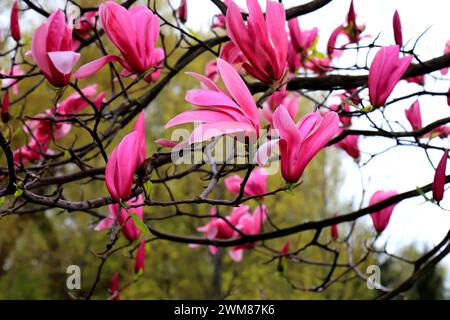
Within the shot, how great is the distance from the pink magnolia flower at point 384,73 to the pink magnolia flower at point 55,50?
1.64 ft

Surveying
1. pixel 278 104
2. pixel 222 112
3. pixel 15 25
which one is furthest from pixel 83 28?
pixel 222 112

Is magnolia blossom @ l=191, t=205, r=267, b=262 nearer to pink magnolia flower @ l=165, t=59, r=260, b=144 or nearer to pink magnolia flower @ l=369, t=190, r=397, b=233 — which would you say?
pink magnolia flower @ l=369, t=190, r=397, b=233

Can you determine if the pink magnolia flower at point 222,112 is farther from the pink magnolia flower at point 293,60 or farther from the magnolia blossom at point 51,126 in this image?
the pink magnolia flower at point 293,60

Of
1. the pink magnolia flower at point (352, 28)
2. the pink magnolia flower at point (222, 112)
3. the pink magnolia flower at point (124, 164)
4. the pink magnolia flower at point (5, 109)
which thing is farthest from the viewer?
the pink magnolia flower at point (352, 28)

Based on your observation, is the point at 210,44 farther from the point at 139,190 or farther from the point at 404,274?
the point at 404,274

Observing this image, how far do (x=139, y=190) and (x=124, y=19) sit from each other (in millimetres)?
275

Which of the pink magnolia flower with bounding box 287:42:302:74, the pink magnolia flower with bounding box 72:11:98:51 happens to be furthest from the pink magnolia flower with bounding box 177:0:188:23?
the pink magnolia flower with bounding box 287:42:302:74

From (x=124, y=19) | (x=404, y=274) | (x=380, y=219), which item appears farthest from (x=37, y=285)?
(x=124, y=19)

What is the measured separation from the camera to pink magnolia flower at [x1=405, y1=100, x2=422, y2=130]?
4.87ft

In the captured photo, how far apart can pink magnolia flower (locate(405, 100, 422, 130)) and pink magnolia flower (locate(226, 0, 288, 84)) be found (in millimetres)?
721

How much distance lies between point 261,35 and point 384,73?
26cm

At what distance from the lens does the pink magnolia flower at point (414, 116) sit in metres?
1.48

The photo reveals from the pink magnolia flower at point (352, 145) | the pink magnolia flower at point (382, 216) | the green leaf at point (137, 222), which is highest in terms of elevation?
the pink magnolia flower at point (352, 145)

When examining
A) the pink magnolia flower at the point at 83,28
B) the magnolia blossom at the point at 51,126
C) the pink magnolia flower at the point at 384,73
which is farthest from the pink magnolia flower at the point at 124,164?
the pink magnolia flower at the point at 83,28
